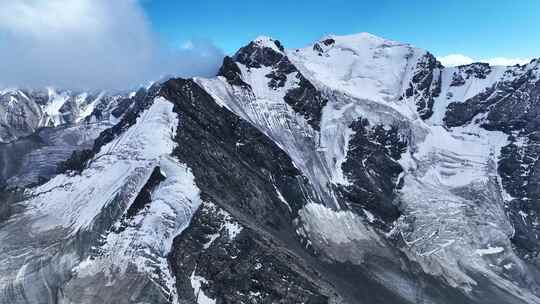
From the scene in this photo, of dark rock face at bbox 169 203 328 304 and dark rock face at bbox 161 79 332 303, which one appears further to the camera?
dark rock face at bbox 161 79 332 303

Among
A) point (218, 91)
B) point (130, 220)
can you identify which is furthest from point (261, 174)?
point (130, 220)

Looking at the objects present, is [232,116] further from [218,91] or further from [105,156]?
[105,156]

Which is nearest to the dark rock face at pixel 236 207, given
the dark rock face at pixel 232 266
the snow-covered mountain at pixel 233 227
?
the dark rock face at pixel 232 266

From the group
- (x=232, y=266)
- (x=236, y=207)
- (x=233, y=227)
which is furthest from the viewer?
(x=236, y=207)

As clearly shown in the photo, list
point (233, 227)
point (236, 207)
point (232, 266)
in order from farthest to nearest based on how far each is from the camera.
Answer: point (236, 207) < point (233, 227) < point (232, 266)

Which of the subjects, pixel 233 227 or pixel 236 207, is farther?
pixel 236 207

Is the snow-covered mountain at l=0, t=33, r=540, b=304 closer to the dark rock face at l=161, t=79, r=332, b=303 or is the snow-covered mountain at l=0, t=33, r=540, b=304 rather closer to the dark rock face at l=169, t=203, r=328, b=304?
the dark rock face at l=169, t=203, r=328, b=304

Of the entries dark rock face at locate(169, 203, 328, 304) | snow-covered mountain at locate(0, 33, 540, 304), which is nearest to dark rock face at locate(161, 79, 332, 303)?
dark rock face at locate(169, 203, 328, 304)

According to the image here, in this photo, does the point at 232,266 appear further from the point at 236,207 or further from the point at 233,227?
the point at 236,207

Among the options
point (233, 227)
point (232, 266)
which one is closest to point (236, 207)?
point (233, 227)

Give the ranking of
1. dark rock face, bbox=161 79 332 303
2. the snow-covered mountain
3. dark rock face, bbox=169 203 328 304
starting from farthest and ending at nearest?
dark rock face, bbox=161 79 332 303
the snow-covered mountain
dark rock face, bbox=169 203 328 304

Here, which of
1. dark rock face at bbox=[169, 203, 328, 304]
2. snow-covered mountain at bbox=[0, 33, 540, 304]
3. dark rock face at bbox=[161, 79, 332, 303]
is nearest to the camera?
dark rock face at bbox=[169, 203, 328, 304]

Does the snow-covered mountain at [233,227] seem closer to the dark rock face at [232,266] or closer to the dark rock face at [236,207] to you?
the dark rock face at [232,266]
